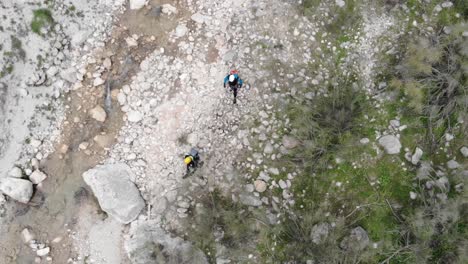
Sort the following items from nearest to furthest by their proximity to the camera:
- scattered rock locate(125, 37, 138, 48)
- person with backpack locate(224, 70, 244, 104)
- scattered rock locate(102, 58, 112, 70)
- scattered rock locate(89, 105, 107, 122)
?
person with backpack locate(224, 70, 244, 104)
scattered rock locate(89, 105, 107, 122)
scattered rock locate(102, 58, 112, 70)
scattered rock locate(125, 37, 138, 48)

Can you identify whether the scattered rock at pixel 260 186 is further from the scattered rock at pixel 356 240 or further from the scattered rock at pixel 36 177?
the scattered rock at pixel 36 177

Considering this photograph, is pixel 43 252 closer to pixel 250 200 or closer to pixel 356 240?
pixel 250 200

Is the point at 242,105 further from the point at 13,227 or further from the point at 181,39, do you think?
the point at 13,227

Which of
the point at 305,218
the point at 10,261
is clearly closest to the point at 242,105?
the point at 305,218

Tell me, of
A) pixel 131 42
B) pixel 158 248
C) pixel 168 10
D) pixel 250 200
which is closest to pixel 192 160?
pixel 250 200

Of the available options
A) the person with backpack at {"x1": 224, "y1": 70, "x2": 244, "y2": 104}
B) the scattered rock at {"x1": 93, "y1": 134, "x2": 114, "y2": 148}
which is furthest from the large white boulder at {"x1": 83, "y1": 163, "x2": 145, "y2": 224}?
the person with backpack at {"x1": 224, "y1": 70, "x2": 244, "y2": 104}

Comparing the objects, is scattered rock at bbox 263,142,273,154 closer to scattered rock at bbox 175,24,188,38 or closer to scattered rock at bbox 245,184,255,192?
scattered rock at bbox 245,184,255,192

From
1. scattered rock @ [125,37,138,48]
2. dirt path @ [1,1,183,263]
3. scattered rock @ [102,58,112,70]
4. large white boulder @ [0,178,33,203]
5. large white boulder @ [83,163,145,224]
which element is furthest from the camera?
scattered rock @ [125,37,138,48]
